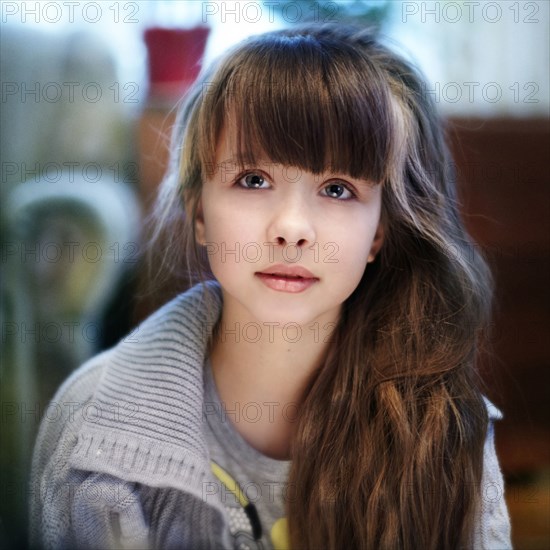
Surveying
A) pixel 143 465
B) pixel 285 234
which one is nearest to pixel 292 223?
pixel 285 234

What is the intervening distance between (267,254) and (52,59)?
393 millimetres

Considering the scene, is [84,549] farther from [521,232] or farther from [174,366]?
[521,232]

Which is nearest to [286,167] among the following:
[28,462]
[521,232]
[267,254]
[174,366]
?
[267,254]

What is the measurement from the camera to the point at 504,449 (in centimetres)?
83

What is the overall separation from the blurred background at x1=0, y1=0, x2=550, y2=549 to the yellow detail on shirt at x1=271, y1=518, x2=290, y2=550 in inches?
10.1

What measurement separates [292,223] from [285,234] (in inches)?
0.5

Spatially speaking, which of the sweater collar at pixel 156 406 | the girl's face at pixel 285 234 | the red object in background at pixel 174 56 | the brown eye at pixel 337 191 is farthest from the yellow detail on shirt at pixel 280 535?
the red object in background at pixel 174 56

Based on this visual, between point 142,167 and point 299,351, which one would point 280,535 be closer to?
point 299,351

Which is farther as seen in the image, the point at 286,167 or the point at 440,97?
the point at 440,97

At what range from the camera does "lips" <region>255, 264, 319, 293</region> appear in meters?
0.67

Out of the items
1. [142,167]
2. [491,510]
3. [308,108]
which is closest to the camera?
[308,108]

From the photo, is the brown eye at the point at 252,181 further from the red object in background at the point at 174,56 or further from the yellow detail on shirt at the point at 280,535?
the yellow detail on shirt at the point at 280,535

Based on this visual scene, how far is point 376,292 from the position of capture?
2.61 ft

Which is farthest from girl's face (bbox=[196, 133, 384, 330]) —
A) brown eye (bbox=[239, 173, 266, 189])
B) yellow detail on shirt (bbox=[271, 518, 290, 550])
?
yellow detail on shirt (bbox=[271, 518, 290, 550])
